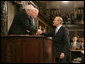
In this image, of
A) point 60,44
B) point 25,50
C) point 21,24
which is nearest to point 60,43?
point 60,44

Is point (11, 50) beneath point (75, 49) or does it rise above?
above

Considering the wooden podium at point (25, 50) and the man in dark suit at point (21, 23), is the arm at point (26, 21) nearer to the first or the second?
the man in dark suit at point (21, 23)

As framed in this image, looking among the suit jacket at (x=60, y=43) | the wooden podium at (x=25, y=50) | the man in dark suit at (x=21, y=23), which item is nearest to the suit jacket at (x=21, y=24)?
the man in dark suit at (x=21, y=23)

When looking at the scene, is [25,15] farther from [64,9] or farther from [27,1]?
[64,9]

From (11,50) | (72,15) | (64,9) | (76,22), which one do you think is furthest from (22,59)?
(76,22)

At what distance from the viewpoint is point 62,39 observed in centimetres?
388

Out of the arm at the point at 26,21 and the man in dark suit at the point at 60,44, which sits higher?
the arm at the point at 26,21

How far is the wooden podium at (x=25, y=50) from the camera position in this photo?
2.47 meters

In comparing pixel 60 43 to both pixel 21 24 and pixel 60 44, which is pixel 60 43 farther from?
pixel 21 24

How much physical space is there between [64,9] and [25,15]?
27.7 ft

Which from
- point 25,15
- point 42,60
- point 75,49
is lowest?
point 75,49

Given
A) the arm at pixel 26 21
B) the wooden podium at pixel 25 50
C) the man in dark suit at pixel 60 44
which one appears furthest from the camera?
the man in dark suit at pixel 60 44

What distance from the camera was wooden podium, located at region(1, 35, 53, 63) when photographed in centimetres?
247

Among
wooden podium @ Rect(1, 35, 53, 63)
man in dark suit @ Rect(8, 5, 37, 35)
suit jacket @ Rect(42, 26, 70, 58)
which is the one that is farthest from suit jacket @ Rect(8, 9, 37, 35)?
suit jacket @ Rect(42, 26, 70, 58)
